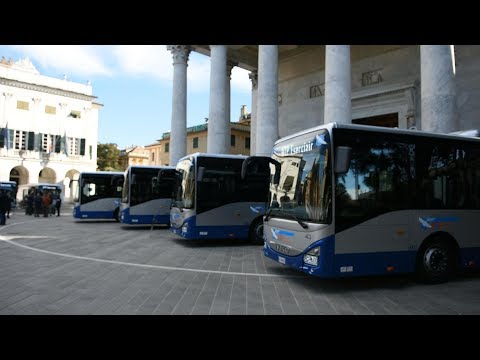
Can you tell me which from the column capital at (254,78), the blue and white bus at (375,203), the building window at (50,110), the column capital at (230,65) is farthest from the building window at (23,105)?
the blue and white bus at (375,203)

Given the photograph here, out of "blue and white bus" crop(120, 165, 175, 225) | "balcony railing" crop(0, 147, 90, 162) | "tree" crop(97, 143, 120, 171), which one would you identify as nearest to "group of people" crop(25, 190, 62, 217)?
"blue and white bus" crop(120, 165, 175, 225)

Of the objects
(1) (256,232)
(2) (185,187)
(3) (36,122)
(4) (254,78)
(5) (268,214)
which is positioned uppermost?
(4) (254,78)

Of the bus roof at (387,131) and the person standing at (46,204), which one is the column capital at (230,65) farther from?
the bus roof at (387,131)

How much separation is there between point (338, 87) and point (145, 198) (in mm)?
9349

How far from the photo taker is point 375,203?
6.60 meters

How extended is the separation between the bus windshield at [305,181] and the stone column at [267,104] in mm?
9228

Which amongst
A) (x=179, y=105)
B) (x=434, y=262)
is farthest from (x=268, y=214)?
(x=179, y=105)

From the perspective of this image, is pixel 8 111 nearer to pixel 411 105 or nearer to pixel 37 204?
pixel 37 204

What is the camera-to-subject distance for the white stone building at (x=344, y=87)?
11.5 metres

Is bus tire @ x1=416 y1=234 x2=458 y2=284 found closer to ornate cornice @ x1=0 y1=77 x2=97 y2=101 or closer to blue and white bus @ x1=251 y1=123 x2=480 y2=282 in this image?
blue and white bus @ x1=251 y1=123 x2=480 y2=282

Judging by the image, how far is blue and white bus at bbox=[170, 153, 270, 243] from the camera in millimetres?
11500
